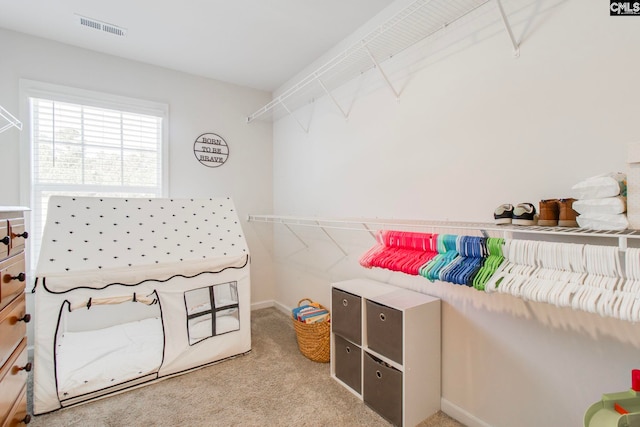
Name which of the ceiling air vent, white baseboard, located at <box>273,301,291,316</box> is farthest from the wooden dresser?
white baseboard, located at <box>273,301,291,316</box>

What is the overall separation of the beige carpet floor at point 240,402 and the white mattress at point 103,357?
0.12m

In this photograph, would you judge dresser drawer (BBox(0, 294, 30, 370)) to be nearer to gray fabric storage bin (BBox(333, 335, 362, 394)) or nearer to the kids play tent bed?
the kids play tent bed

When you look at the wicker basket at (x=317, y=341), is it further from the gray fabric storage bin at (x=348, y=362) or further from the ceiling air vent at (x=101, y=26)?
the ceiling air vent at (x=101, y=26)

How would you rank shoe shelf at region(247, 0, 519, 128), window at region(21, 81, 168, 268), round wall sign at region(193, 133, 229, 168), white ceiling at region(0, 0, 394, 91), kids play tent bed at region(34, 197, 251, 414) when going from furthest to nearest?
round wall sign at region(193, 133, 229, 168) < window at region(21, 81, 168, 268) < white ceiling at region(0, 0, 394, 91) < kids play tent bed at region(34, 197, 251, 414) < shoe shelf at region(247, 0, 519, 128)

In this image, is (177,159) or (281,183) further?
(281,183)

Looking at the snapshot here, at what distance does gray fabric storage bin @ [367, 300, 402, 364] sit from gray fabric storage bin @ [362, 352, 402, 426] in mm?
82

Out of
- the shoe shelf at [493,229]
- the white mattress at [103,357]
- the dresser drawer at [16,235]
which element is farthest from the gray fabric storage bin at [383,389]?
the dresser drawer at [16,235]

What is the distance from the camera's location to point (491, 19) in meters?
1.61

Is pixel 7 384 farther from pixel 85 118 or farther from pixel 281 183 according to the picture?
pixel 281 183

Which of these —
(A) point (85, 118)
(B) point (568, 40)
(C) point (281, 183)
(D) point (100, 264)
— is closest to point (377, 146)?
(B) point (568, 40)

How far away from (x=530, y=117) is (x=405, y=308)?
1.18m

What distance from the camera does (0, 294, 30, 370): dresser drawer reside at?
111 centimetres

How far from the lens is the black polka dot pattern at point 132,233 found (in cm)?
202

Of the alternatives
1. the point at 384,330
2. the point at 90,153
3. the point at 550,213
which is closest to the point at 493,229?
the point at 550,213
